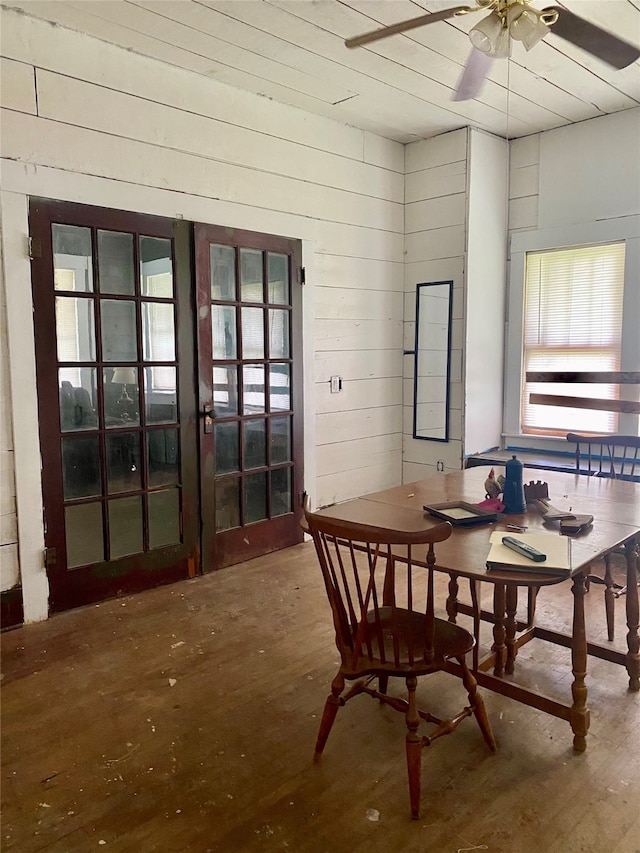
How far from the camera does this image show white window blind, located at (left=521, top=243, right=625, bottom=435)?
4359mm

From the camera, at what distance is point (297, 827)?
A: 185 centimetres

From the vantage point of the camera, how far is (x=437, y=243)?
4770mm

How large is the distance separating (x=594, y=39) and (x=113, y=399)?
2712mm

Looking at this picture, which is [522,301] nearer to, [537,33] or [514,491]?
[514,491]

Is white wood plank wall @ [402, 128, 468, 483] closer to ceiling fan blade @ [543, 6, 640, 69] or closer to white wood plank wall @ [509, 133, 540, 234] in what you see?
white wood plank wall @ [509, 133, 540, 234]

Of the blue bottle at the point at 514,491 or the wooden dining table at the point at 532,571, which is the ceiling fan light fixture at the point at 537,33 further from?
the wooden dining table at the point at 532,571

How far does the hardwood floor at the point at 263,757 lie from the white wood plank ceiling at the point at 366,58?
2.93m

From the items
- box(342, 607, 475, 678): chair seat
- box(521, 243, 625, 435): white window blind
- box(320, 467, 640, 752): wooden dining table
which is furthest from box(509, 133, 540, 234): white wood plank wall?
box(342, 607, 475, 678): chair seat

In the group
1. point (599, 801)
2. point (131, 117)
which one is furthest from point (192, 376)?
point (599, 801)

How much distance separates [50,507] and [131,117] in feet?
6.86

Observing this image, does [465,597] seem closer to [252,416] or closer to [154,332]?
[252,416]

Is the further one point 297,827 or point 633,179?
point 633,179

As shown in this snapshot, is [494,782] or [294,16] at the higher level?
[294,16]

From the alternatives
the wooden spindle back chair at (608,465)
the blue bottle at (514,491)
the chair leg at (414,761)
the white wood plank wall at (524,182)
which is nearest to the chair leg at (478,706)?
the chair leg at (414,761)
